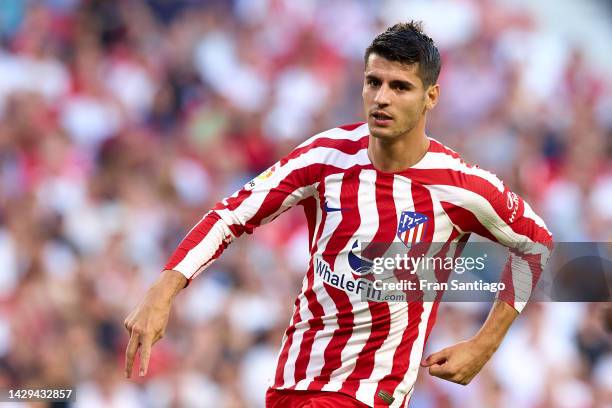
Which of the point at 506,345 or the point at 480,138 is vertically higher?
the point at 480,138

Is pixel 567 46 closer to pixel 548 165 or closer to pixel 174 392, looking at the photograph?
pixel 548 165

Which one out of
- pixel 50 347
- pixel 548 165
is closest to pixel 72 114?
pixel 50 347

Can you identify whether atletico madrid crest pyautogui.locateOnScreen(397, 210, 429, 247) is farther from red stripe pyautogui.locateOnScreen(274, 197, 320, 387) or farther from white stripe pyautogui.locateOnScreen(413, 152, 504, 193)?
red stripe pyautogui.locateOnScreen(274, 197, 320, 387)

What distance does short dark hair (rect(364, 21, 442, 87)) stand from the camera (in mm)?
4070

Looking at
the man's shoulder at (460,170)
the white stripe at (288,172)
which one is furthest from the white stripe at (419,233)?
the white stripe at (288,172)

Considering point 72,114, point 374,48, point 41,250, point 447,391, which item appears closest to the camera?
point 374,48

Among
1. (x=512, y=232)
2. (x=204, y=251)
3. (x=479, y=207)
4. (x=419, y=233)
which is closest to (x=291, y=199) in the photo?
(x=204, y=251)

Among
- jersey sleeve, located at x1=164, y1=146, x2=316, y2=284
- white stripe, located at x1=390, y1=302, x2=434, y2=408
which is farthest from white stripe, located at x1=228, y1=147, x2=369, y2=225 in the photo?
white stripe, located at x1=390, y1=302, x2=434, y2=408

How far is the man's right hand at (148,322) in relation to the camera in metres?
3.61

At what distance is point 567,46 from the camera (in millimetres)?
9164

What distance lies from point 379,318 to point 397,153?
2.09 ft

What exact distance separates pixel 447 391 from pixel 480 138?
2.11 metres

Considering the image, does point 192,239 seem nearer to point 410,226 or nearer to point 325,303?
point 325,303

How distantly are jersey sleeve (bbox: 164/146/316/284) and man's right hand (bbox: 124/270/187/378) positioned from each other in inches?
7.6
